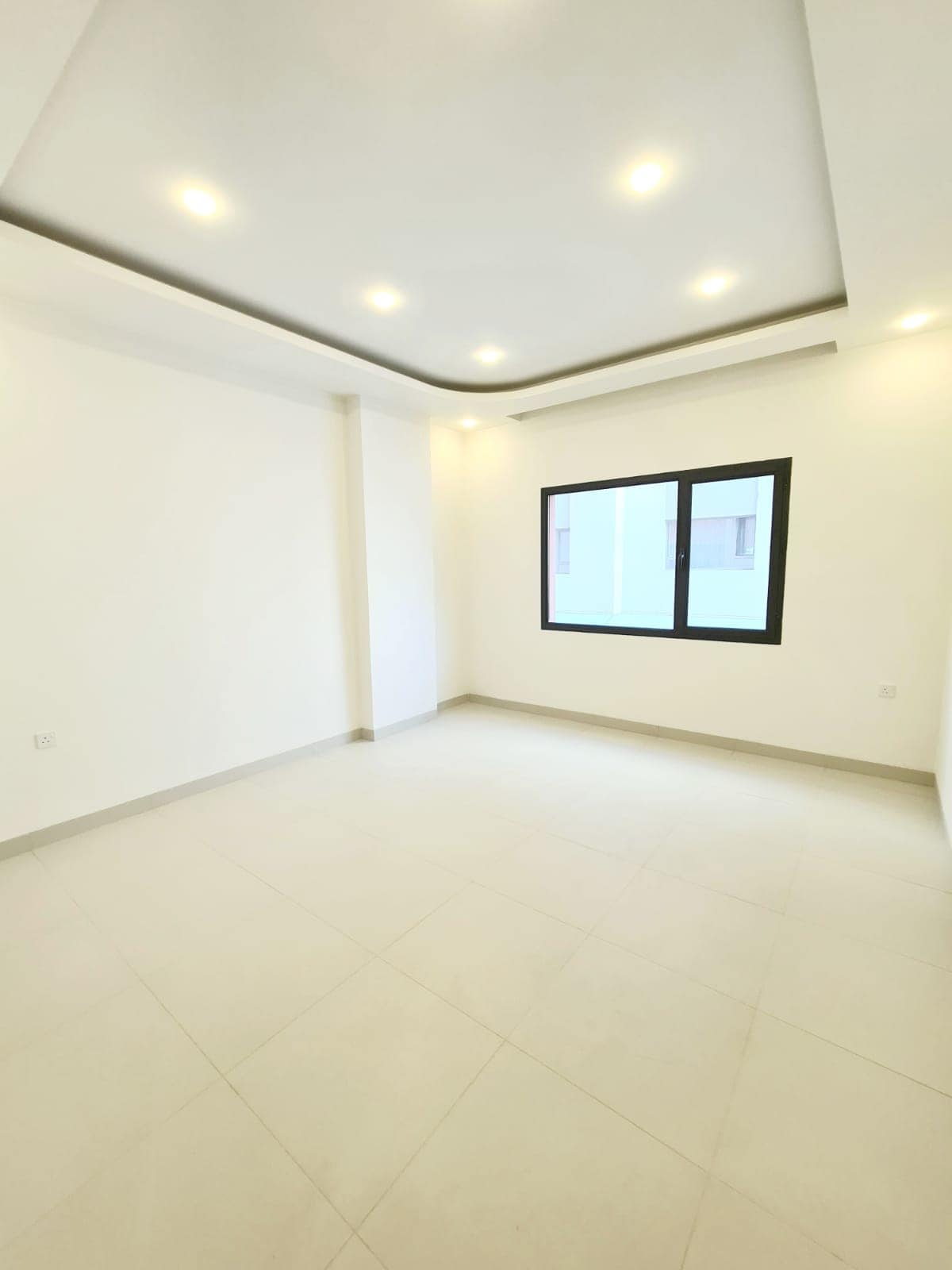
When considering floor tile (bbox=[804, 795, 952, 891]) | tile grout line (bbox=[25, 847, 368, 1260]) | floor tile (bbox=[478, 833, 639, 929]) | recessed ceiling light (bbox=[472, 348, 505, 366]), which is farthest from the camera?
recessed ceiling light (bbox=[472, 348, 505, 366])

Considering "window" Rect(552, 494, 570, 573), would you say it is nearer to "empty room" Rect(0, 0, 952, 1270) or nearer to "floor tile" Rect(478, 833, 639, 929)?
"empty room" Rect(0, 0, 952, 1270)

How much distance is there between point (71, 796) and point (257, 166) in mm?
3138

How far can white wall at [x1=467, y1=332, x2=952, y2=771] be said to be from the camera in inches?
122

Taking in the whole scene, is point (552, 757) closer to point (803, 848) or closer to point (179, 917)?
point (803, 848)

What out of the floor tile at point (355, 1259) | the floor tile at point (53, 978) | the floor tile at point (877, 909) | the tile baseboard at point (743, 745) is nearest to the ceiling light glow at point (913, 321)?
the tile baseboard at point (743, 745)

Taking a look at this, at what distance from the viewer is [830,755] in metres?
3.52

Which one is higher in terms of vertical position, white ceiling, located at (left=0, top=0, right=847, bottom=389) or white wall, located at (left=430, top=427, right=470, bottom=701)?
white ceiling, located at (left=0, top=0, right=847, bottom=389)

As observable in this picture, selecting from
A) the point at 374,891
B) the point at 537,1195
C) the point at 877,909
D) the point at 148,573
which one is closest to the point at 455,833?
the point at 374,891

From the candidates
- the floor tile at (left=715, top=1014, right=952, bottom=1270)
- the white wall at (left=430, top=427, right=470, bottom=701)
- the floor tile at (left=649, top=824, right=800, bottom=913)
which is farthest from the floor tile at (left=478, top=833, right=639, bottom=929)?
the white wall at (left=430, top=427, right=470, bottom=701)

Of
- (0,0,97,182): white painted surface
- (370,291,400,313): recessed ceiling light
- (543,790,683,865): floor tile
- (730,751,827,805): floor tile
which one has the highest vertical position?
(370,291,400,313): recessed ceiling light

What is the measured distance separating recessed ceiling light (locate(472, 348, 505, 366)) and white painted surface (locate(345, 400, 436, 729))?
37.8 inches

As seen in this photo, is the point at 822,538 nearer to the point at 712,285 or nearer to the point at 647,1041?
the point at 712,285

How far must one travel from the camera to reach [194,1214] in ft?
3.71

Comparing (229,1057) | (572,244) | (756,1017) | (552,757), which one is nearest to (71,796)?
(229,1057)
